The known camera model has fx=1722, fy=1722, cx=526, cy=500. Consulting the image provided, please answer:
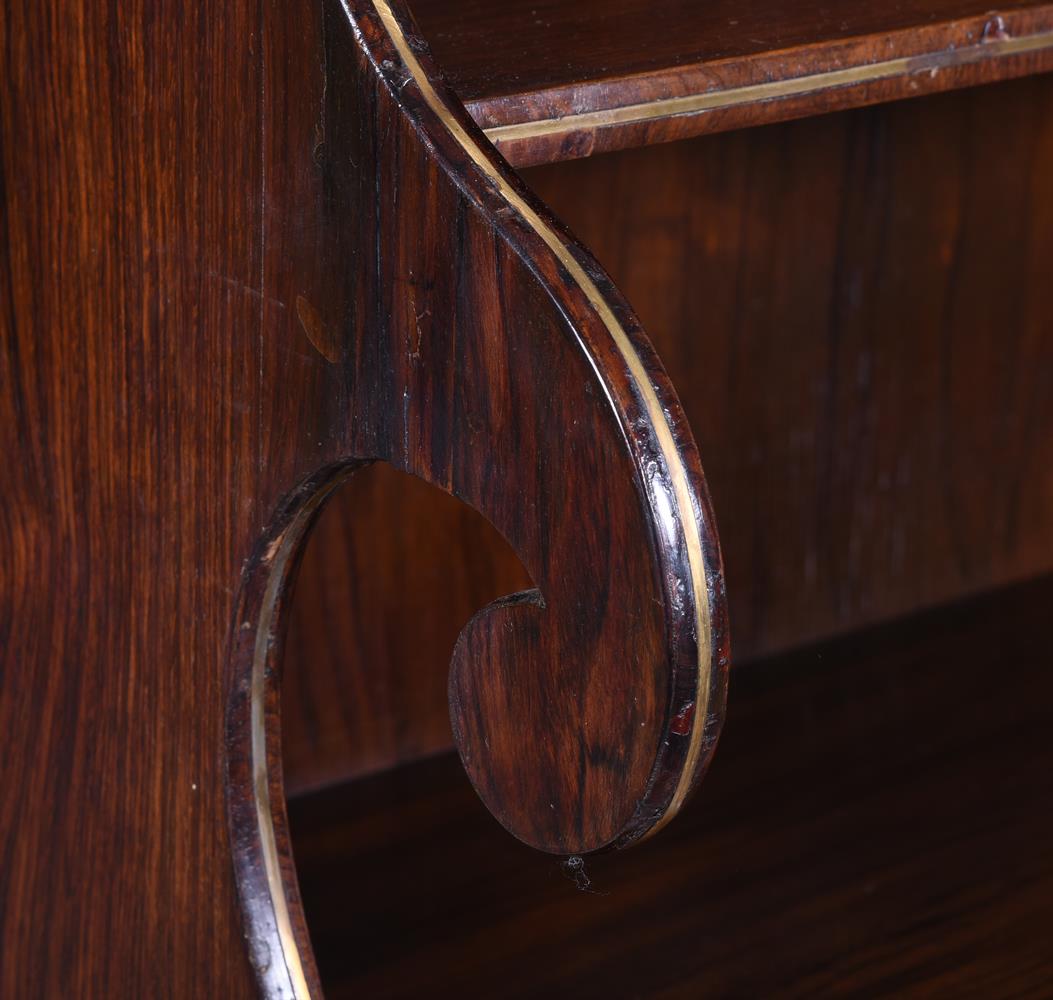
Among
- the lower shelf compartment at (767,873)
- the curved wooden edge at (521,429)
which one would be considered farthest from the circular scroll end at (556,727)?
the lower shelf compartment at (767,873)

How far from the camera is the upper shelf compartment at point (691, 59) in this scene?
59cm

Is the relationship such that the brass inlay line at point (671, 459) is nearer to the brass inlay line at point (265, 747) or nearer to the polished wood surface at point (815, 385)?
the brass inlay line at point (265, 747)

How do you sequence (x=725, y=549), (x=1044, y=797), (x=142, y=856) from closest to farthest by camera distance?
(x=142, y=856), (x=1044, y=797), (x=725, y=549)

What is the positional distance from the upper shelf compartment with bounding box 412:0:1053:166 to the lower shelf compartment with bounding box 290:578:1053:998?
1.26 ft

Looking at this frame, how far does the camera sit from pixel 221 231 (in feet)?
1.97

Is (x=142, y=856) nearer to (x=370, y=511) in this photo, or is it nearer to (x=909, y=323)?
(x=370, y=511)

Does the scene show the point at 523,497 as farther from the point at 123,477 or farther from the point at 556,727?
the point at 123,477

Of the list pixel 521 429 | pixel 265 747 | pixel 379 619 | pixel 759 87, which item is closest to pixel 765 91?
pixel 759 87

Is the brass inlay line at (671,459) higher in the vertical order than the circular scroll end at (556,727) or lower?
higher

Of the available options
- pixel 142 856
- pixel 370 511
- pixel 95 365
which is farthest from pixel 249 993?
pixel 370 511

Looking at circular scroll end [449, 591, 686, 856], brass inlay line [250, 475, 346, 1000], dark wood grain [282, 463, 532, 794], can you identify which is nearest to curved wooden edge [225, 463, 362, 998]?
brass inlay line [250, 475, 346, 1000]

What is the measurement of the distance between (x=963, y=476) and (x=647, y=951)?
0.50m

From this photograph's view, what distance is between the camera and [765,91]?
2.07ft

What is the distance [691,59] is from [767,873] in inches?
20.0
